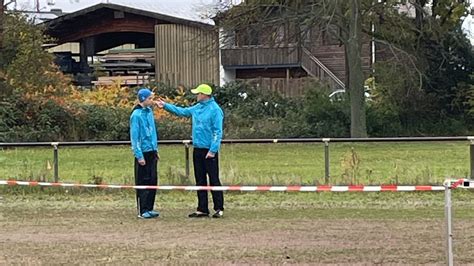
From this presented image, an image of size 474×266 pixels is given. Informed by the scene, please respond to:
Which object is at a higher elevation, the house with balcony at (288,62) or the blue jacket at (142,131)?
the house with balcony at (288,62)

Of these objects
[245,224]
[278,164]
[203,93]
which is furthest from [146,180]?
[278,164]

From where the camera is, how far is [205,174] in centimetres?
1228

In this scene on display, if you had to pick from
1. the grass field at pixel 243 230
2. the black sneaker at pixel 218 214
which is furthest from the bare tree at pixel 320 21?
the black sneaker at pixel 218 214

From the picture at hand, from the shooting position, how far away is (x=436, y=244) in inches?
379

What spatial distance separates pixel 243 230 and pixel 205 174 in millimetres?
1588

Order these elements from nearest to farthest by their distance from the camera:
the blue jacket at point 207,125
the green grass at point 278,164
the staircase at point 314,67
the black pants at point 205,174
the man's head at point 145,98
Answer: the blue jacket at point 207,125
the black pants at point 205,174
the man's head at point 145,98
the green grass at point 278,164
the staircase at point 314,67

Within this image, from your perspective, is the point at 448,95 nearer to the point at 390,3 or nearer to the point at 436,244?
the point at 390,3

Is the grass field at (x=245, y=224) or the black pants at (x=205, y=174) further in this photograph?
the black pants at (x=205, y=174)

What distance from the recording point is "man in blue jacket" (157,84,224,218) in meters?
12.0

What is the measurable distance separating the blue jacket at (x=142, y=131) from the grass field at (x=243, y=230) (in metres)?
0.94

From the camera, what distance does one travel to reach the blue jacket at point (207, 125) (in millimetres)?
11961

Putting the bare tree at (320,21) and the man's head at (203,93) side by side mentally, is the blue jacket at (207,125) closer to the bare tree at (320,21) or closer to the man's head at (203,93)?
the man's head at (203,93)

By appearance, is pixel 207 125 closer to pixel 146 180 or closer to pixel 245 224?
pixel 146 180

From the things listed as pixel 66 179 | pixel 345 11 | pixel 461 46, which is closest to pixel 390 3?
pixel 345 11
